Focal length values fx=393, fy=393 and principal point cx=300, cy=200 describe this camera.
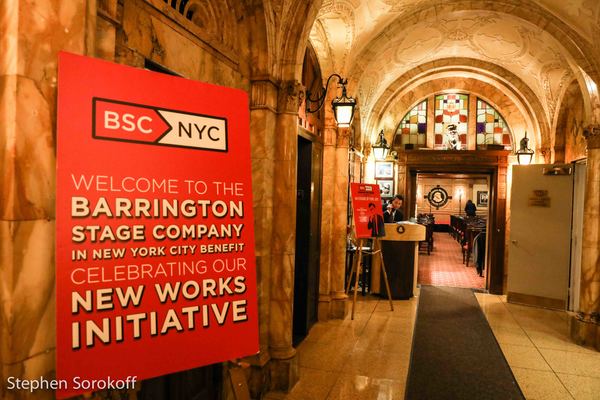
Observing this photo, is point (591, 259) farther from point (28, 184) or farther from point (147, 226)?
point (28, 184)

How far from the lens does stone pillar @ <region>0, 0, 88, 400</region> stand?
4.06 ft

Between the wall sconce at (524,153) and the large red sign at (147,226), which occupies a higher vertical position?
the wall sconce at (524,153)

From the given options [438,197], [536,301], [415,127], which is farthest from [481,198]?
[536,301]

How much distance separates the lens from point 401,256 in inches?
258

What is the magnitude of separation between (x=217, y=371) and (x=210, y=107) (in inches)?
87.4

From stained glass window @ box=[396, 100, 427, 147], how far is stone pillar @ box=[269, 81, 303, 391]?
5.90m

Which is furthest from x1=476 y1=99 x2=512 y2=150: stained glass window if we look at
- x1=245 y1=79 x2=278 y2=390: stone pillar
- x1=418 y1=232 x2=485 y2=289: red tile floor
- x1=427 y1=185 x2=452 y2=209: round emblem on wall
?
x1=427 y1=185 x2=452 y2=209: round emblem on wall

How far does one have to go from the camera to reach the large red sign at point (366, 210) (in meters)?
5.40

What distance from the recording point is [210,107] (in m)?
1.45

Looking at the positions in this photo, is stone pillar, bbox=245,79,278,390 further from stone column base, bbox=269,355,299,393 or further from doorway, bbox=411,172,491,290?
doorway, bbox=411,172,491,290

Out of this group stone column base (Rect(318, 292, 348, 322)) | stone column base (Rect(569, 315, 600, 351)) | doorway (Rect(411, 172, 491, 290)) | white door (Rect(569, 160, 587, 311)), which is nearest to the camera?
stone column base (Rect(569, 315, 600, 351))

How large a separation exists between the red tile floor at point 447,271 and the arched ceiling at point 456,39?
3.49 m

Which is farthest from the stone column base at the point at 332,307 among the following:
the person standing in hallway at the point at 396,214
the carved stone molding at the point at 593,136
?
the carved stone molding at the point at 593,136

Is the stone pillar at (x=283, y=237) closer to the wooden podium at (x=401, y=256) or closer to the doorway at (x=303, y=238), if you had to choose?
the doorway at (x=303, y=238)
